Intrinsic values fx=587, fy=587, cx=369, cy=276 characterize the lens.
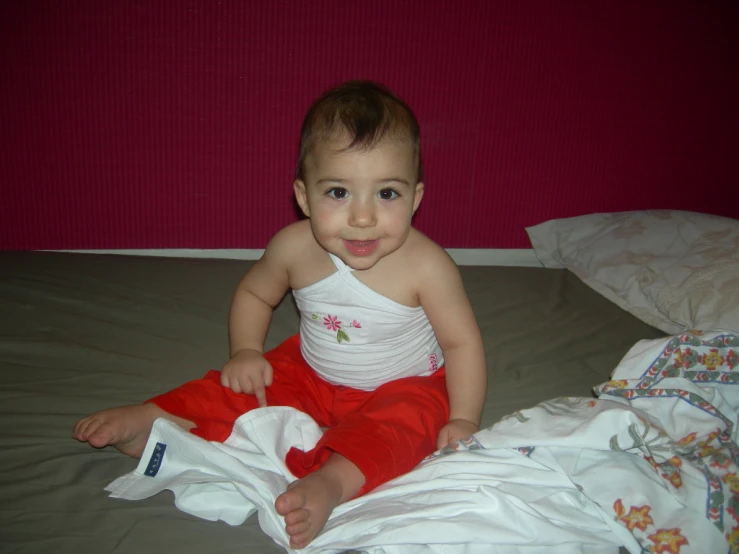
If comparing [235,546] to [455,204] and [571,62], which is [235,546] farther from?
[571,62]

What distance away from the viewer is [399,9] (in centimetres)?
165

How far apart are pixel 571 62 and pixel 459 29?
1.21 feet

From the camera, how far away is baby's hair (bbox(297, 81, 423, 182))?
2.83 ft

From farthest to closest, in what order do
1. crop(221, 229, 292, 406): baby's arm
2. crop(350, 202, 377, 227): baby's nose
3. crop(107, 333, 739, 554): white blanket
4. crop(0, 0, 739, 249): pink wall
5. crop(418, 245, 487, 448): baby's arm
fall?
crop(0, 0, 739, 249): pink wall, crop(221, 229, 292, 406): baby's arm, crop(418, 245, 487, 448): baby's arm, crop(350, 202, 377, 227): baby's nose, crop(107, 333, 739, 554): white blanket

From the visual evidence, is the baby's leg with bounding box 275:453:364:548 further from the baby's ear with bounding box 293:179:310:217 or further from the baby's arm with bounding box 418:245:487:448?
the baby's ear with bounding box 293:179:310:217

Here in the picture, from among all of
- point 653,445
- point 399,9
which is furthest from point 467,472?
point 399,9

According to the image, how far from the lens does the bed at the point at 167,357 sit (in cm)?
71

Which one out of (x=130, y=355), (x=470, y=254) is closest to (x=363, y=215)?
(x=130, y=355)

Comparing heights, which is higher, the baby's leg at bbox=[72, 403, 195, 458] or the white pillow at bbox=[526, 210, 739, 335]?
the white pillow at bbox=[526, 210, 739, 335]

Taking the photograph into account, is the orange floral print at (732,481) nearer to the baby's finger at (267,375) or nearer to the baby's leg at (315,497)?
the baby's leg at (315,497)

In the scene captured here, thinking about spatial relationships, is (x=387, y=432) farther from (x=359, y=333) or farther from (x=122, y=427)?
(x=122, y=427)

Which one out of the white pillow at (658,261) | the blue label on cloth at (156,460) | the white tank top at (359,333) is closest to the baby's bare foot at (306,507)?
the blue label on cloth at (156,460)

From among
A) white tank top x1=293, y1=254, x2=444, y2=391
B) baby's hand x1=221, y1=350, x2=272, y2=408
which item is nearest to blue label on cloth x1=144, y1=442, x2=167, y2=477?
baby's hand x1=221, y1=350, x2=272, y2=408

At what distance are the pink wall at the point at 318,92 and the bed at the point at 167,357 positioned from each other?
239 millimetres
